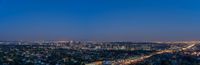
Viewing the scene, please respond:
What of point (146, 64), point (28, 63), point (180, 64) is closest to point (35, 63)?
point (28, 63)

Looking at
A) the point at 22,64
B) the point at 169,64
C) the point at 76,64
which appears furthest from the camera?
the point at 76,64

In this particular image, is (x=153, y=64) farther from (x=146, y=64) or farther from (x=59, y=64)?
(x=59, y=64)

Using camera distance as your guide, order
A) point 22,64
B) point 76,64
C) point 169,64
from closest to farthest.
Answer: point 169,64, point 22,64, point 76,64

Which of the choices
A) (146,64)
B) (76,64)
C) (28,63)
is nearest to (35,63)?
(28,63)

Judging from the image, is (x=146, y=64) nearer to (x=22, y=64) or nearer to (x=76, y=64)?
(x=76, y=64)

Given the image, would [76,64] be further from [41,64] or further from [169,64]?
[169,64]

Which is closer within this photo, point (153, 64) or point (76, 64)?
point (153, 64)

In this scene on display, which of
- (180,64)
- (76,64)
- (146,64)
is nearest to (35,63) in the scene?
(76,64)

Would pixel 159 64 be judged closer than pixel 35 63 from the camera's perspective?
Yes
